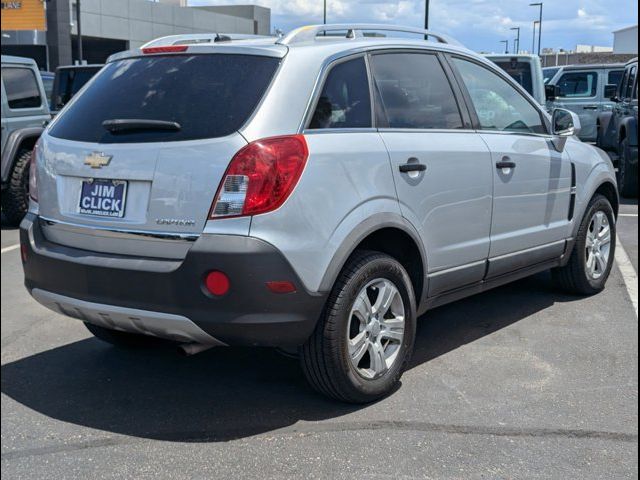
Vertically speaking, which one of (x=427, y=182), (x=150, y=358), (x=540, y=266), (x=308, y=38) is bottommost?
(x=150, y=358)

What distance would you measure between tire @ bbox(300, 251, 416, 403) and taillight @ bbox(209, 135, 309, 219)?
20.5 inches

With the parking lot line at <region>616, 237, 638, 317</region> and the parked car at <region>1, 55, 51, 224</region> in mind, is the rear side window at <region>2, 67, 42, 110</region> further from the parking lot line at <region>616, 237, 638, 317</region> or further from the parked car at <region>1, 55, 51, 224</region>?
the parking lot line at <region>616, 237, 638, 317</region>

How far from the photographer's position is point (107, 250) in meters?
3.49

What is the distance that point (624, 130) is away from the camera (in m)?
11.2

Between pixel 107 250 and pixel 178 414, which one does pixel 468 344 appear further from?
pixel 107 250

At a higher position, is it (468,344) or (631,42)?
(631,42)

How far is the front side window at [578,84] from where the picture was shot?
15.9m

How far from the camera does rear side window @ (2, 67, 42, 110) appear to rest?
9.42m

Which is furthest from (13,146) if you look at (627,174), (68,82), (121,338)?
(627,174)

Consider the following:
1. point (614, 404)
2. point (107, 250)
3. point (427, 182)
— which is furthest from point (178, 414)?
point (614, 404)

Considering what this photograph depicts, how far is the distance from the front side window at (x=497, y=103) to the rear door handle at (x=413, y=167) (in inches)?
30.8

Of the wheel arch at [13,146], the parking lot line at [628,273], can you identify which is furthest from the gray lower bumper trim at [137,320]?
the wheel arch at [13,146]

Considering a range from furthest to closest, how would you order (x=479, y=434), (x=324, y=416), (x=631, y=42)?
(x=631, y=42)
(x=324, y=416)
(x=479, y=434)

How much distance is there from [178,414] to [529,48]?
3.12 m
